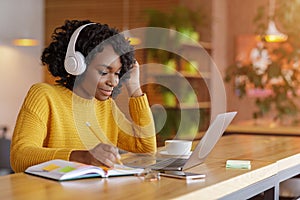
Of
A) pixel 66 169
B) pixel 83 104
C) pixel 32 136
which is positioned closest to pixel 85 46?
pixel 83 104

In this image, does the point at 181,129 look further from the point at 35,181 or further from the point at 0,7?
the point at 0,7

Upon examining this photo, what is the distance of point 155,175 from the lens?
1.56 meters

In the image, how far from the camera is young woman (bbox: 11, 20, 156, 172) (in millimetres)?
1826

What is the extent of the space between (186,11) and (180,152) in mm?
4548

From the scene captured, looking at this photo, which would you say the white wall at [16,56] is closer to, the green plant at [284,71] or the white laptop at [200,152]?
the green plant at [284,71]

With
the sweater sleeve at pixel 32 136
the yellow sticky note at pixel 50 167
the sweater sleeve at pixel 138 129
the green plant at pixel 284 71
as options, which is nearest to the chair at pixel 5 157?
the green plant at pixel 284 71

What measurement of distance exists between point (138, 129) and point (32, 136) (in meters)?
0.55

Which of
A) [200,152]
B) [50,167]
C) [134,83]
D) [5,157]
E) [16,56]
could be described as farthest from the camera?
[16,56]

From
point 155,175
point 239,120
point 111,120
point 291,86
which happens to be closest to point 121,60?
point 111,120

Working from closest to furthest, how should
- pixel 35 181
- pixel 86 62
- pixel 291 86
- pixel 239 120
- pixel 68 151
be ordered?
pixel 35 181
pixel 68 151
pixel 86 62
pixel 291 86
pixel 239 120

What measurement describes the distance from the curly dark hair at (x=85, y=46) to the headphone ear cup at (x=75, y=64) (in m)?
0.03

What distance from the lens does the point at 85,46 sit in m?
1.99

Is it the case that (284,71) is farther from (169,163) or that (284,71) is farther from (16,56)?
(169,163)

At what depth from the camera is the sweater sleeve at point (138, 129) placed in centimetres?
220
